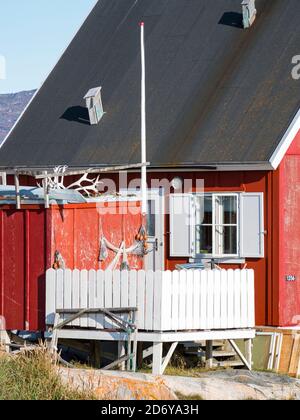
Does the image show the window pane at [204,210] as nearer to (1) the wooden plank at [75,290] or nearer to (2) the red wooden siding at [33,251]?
(2) the red wooden siding at [33,251]

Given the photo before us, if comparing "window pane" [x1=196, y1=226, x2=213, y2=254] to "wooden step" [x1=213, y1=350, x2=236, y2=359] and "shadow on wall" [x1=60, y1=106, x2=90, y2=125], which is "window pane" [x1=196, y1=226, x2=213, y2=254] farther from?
"shadow on wall" [x1=60, y1=106, x2=90, y2=125]

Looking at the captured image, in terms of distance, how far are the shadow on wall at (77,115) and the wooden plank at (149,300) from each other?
829 cm

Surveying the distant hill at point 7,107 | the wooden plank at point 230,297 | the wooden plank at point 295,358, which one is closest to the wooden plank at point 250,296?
the wooden plank at point 230,297

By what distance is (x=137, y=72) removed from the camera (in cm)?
2714

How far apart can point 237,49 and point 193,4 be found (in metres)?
2.63

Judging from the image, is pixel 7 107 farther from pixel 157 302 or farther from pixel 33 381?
pixel 33 381

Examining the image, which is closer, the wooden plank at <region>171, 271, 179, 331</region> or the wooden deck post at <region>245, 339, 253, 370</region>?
the wooden plank at <region>171, 271, 179, 331</region>

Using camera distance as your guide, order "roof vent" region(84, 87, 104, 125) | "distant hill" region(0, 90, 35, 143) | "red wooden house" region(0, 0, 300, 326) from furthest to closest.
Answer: "distant hill" region(0, 90, 35, 143)
"roof vent" region(84, 87, 104, 125)
"red wooden house" region(0, 0, 300, 326)

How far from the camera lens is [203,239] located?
24031mm

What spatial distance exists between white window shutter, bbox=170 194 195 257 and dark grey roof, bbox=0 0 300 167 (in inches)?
30.2

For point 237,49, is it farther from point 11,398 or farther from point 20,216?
point 11,398

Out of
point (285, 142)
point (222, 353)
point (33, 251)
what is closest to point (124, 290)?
point (33, 251)

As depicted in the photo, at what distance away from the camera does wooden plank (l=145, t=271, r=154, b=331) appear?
19547 mm

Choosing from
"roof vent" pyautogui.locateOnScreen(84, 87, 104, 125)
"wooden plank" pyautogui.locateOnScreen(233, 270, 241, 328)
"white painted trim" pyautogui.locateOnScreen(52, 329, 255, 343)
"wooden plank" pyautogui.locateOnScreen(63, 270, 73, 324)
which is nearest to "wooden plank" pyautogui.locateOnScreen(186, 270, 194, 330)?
"white painted trim" pyautogui.locateOnScreen(52, 329, 255, 343)
